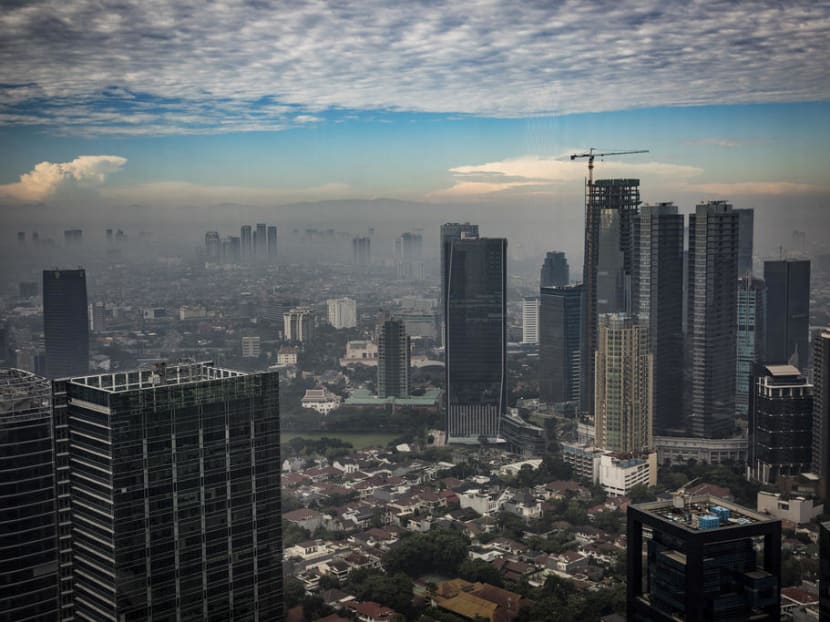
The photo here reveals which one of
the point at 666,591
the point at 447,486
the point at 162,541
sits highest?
the point at 162,541

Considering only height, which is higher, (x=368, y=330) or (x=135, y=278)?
(x=135, y=278)

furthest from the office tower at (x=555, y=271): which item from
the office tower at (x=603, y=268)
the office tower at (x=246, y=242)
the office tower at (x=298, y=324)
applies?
the office tower at (x=246, y=242)

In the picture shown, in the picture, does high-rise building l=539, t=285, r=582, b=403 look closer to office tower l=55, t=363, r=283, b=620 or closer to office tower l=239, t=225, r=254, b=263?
office tower l=239, t=225, r=254, b=263

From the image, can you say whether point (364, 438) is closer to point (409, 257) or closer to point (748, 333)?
point (409, 257)

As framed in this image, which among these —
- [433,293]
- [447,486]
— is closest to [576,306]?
[433,293]

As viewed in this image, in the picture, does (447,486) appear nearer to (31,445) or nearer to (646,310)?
(646,310)

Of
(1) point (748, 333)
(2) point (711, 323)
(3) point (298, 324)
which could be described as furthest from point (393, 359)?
(1) point (748, 333)

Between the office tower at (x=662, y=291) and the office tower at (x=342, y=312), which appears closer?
the office tower at (x=342, y=312)

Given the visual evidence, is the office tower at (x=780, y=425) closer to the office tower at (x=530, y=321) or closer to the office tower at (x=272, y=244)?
the office tower at (x=530, y=321)
